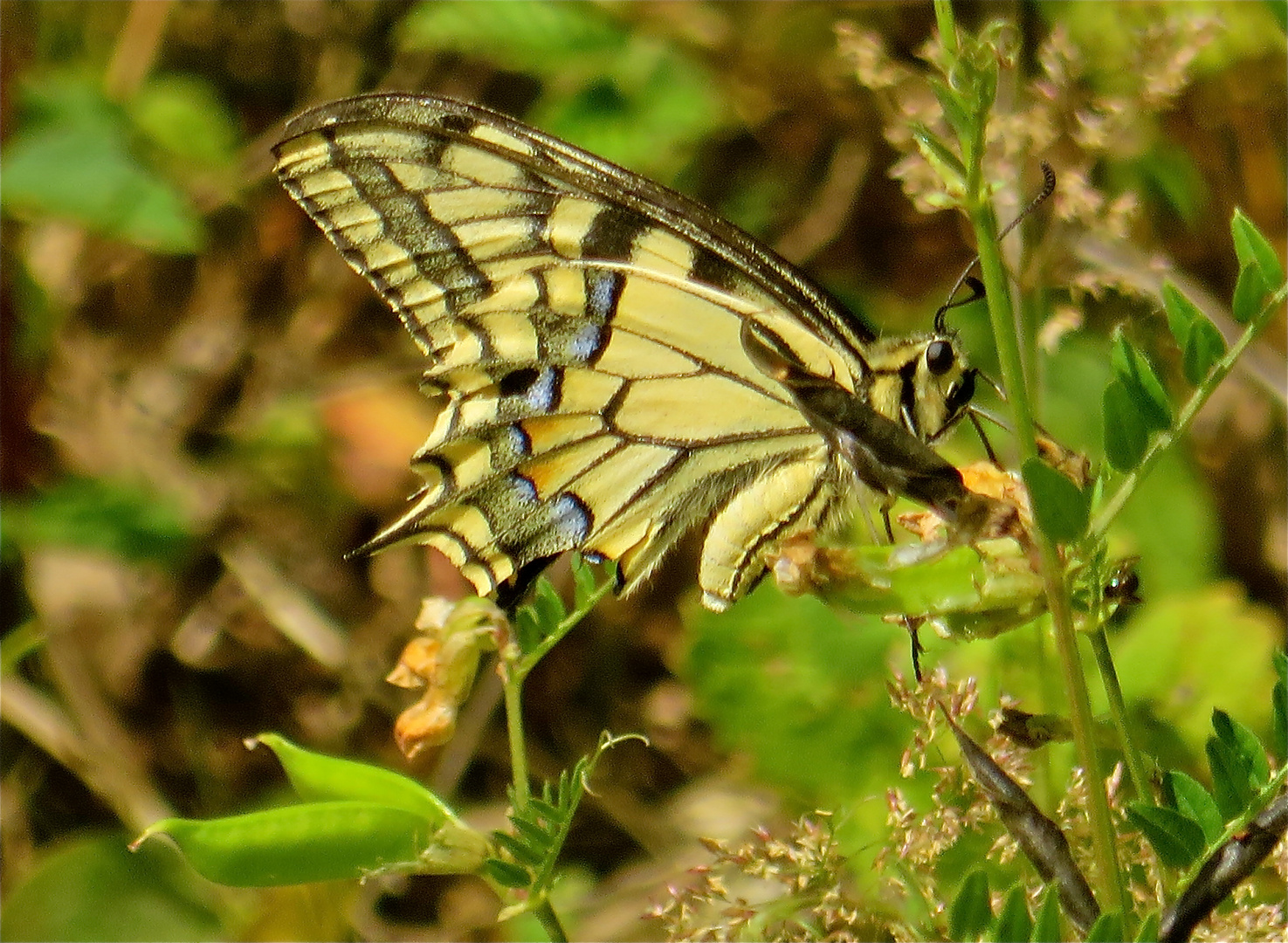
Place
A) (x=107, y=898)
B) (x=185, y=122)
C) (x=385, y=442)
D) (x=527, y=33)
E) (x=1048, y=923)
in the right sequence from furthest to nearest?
1. (x=185, y=122)
2. (x=385, y=442)
3. (x=527, y=33)
4. (x=107, y=898)
5. (x=1048, y=923)

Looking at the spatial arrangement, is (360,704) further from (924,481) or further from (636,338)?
(924,481)

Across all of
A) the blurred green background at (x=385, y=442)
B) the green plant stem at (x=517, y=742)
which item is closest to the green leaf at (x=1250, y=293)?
the green plant stem at (x=517, y=742)

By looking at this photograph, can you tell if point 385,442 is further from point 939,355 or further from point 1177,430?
point 1177,430

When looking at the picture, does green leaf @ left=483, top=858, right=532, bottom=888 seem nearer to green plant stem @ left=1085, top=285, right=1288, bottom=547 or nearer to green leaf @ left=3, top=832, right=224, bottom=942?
green plant stem @ left=1085, top=285, right=1288, bottom=547

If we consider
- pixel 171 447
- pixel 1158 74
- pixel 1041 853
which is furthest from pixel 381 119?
pixel 171 447

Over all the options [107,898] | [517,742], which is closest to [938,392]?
[517,742]
